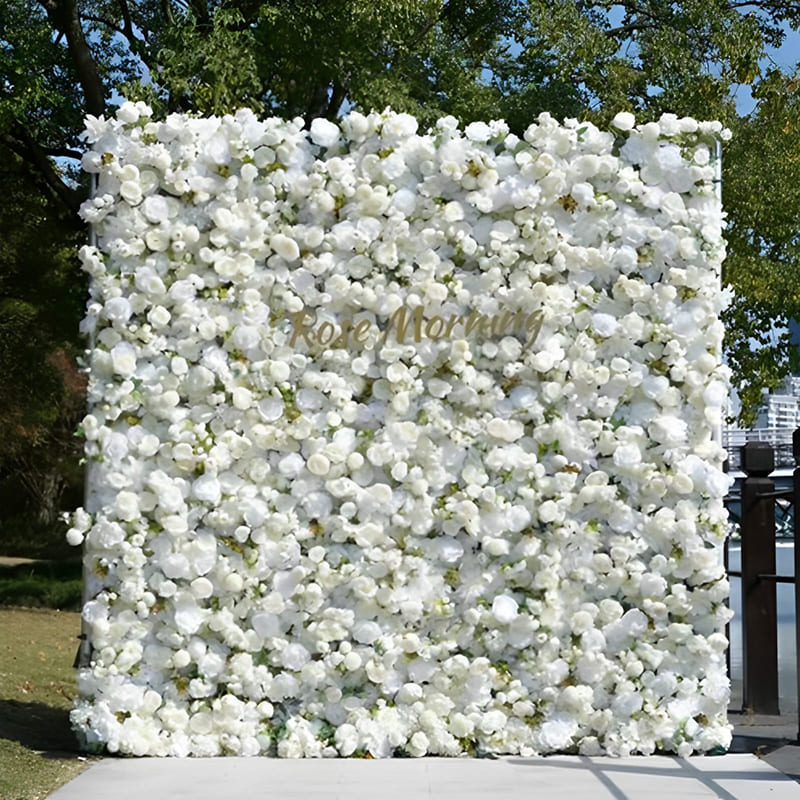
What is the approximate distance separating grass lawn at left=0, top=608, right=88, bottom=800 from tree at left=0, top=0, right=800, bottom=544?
167 inches

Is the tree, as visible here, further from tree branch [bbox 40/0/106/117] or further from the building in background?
the building in background

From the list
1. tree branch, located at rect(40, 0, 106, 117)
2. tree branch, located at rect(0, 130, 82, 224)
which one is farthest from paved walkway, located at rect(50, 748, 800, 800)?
tree branch, located at rect(0, 130, 82, 224)

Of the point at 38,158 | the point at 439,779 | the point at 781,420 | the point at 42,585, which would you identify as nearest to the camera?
the point at 439,779

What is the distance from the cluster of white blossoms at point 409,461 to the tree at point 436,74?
14.4ft

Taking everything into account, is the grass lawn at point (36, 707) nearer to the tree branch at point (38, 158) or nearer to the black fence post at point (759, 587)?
the black fence post at point (759, 587)

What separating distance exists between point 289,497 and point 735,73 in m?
8.16

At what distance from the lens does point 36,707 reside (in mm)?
7508

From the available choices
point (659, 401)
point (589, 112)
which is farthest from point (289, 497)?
point (589, 112)

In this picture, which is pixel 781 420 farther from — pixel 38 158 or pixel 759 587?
pixel 759 587

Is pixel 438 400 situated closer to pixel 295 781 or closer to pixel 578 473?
A: pixel 578 473

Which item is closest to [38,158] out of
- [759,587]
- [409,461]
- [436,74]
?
[436,74]

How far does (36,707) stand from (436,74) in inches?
294

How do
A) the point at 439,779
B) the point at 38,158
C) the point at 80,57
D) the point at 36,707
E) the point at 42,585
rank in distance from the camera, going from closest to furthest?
the point at 439,779 < the point at 36,707 < the point at 80,57 < the point at 38,158 < the point at 42,585

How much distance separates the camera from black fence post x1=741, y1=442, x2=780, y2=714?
689 cm
